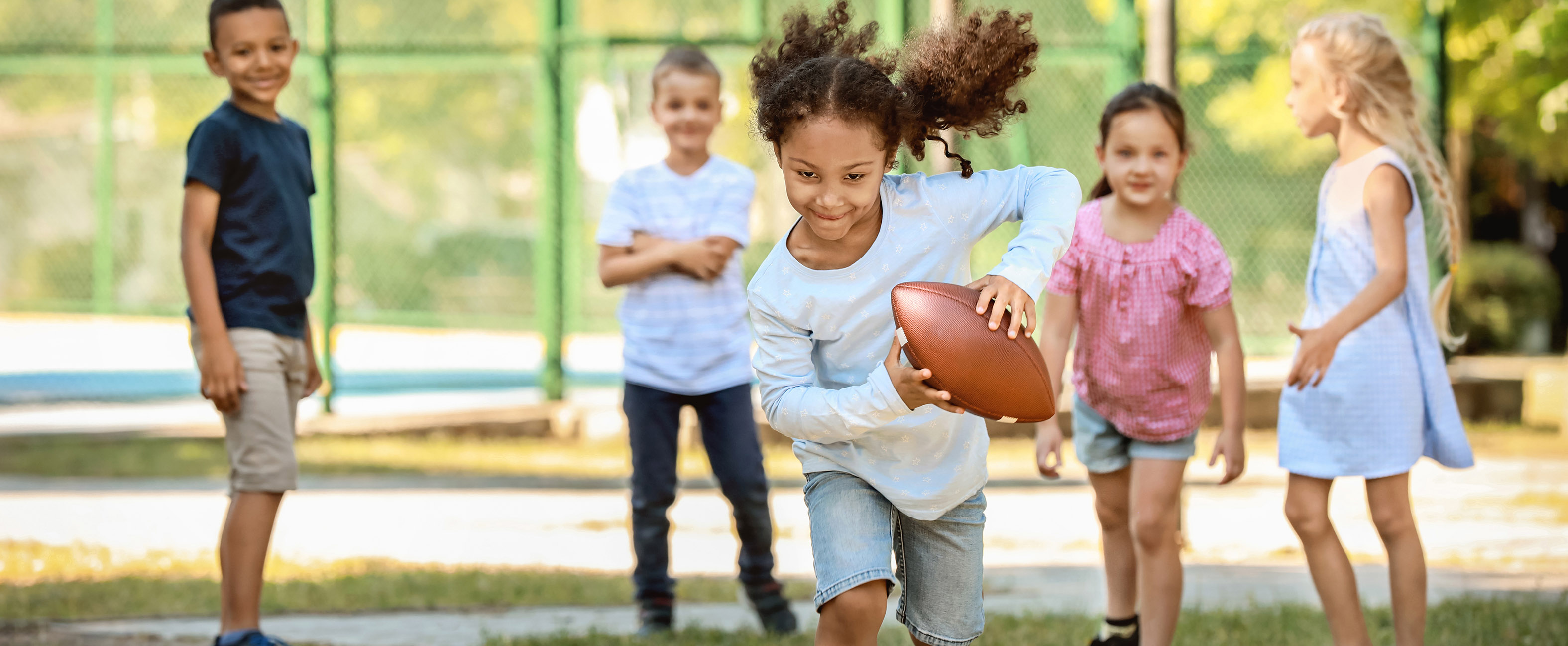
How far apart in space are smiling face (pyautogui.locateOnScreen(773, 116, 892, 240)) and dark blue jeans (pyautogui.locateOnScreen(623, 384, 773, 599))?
5.81 ft

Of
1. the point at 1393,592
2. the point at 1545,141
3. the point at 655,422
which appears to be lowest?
the point at 1393,592

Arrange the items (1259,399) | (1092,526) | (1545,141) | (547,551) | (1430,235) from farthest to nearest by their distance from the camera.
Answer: (1545,141) < (1259,399) < (1430,235) < (1092,526) < (547,551)

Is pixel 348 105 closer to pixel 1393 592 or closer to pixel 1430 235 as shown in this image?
pixel 1430 235

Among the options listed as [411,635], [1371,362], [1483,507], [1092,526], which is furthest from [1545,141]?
[411,635]

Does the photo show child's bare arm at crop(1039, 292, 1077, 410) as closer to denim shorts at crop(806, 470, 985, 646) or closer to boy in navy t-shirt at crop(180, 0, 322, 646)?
denim shorts at crop(806, 470, 985, 646)

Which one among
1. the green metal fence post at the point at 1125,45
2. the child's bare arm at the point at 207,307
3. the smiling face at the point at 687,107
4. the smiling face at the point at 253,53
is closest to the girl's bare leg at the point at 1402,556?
the smiling face at the point at 687,107

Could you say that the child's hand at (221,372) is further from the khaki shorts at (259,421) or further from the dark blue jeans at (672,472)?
the dark blue jeans at (672,472)

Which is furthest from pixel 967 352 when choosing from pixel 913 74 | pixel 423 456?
pixel 423 456

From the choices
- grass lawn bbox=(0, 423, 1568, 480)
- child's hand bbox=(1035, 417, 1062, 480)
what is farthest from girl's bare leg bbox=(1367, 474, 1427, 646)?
grass lawn bbox=(0, 423, 1568, 480)

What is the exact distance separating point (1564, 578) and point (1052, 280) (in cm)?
273

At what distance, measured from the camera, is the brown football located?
2.70 metres

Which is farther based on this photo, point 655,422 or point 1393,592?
→ point 655,422

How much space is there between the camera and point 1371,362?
3775mm

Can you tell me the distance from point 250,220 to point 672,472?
1.48 m
